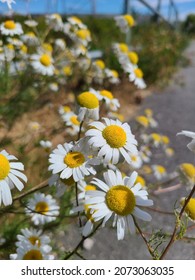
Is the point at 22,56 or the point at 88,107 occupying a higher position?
the point at 88,107

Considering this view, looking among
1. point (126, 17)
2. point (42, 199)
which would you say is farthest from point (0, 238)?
point (126, 17)

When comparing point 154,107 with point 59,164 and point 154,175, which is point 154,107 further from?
point 59,164

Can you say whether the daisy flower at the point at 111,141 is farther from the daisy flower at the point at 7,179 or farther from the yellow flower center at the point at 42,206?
the yellow flower center at the point at 42,206

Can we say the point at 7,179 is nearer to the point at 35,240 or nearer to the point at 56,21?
the point at 35,240

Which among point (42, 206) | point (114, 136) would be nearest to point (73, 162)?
point (114, 136)

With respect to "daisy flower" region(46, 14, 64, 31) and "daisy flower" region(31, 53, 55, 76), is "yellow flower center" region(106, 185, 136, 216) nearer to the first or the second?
"daisy flower" region(31, 53, 55, 76)

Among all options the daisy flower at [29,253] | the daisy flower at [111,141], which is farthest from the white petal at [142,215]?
the daisy flower at [29,253]
